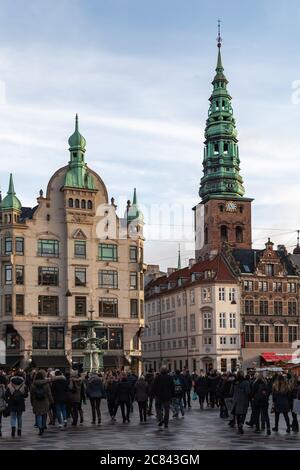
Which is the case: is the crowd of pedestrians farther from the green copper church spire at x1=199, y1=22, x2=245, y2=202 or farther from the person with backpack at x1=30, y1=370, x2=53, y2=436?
the green copper church spire at x1=199, y1=22, x2=245, y2=202

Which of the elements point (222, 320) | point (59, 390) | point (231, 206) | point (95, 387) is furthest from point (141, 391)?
point (231, 206)

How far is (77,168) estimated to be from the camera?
78.2 m

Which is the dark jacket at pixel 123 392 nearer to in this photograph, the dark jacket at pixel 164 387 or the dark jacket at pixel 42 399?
the dark jacket at pixel 164 387

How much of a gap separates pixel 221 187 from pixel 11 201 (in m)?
39.7

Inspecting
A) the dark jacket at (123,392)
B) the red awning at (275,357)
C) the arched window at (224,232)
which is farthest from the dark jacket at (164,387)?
the arched window at (224,232)

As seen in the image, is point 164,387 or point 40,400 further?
point 164,387

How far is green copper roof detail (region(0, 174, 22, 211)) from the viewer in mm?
75938

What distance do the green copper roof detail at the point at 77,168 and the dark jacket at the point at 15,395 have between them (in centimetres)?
5380

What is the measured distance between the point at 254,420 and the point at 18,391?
23.4ft

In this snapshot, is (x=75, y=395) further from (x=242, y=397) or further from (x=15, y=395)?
(x=242, y=397)

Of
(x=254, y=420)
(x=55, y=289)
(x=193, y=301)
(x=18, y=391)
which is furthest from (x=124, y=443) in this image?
(x=193, y=301)

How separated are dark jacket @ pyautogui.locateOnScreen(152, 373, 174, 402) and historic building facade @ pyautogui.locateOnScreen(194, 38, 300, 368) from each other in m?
64.0

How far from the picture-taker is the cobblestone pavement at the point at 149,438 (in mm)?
20594

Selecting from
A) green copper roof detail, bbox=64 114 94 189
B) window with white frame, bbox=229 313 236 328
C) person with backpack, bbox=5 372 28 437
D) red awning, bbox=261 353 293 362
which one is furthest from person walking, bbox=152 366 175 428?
red awning, bbox=261 353 293 362
